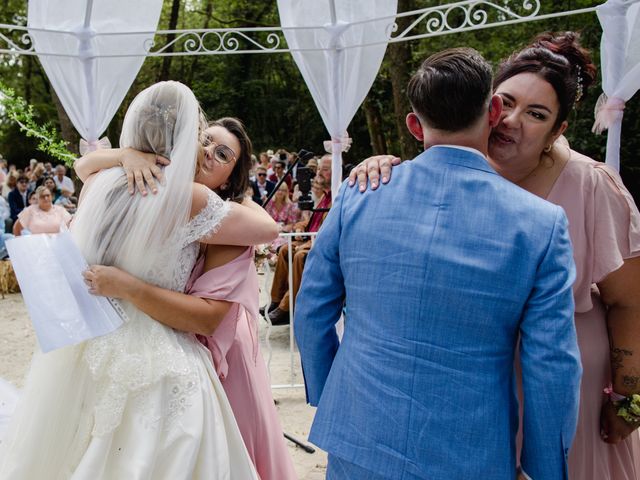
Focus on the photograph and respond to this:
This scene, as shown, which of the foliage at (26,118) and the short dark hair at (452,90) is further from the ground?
the short dark hair at (452,90)

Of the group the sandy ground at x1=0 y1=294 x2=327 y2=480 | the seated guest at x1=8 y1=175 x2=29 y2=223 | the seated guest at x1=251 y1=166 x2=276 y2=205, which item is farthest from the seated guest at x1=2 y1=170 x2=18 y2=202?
the seated guest at x1=251 y1=166 x2=276 y2=205

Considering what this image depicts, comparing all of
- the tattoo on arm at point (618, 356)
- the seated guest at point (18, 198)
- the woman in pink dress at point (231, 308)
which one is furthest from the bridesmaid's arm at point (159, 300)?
the seated guest at point (18, 198)

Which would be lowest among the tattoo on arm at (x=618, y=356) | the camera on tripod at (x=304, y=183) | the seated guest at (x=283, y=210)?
the seated guest at (x=283, y=210)

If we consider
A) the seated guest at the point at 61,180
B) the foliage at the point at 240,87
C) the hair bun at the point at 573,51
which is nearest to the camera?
the hair bun at the point at 573,51

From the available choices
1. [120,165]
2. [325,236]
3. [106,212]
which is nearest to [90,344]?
[106,212]

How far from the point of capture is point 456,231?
1.58m

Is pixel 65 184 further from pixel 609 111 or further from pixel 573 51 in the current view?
pixel 573 51

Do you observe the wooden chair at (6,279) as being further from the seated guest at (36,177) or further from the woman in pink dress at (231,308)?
the woman in pink dress at (231,308)

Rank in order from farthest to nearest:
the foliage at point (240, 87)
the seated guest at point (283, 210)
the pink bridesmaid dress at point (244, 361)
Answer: the foliage at point (240, 87) < the seated guest at point (283, 210) < the pink bridesmaid dress at point (244, 361)

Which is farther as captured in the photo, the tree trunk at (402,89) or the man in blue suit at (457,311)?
the tree trunk at (402,89)

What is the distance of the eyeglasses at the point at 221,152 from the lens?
262 centimetres

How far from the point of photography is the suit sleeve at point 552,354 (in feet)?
4.96

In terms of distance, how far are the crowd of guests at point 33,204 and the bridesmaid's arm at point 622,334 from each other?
16.4 ft

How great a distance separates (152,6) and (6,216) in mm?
7563
